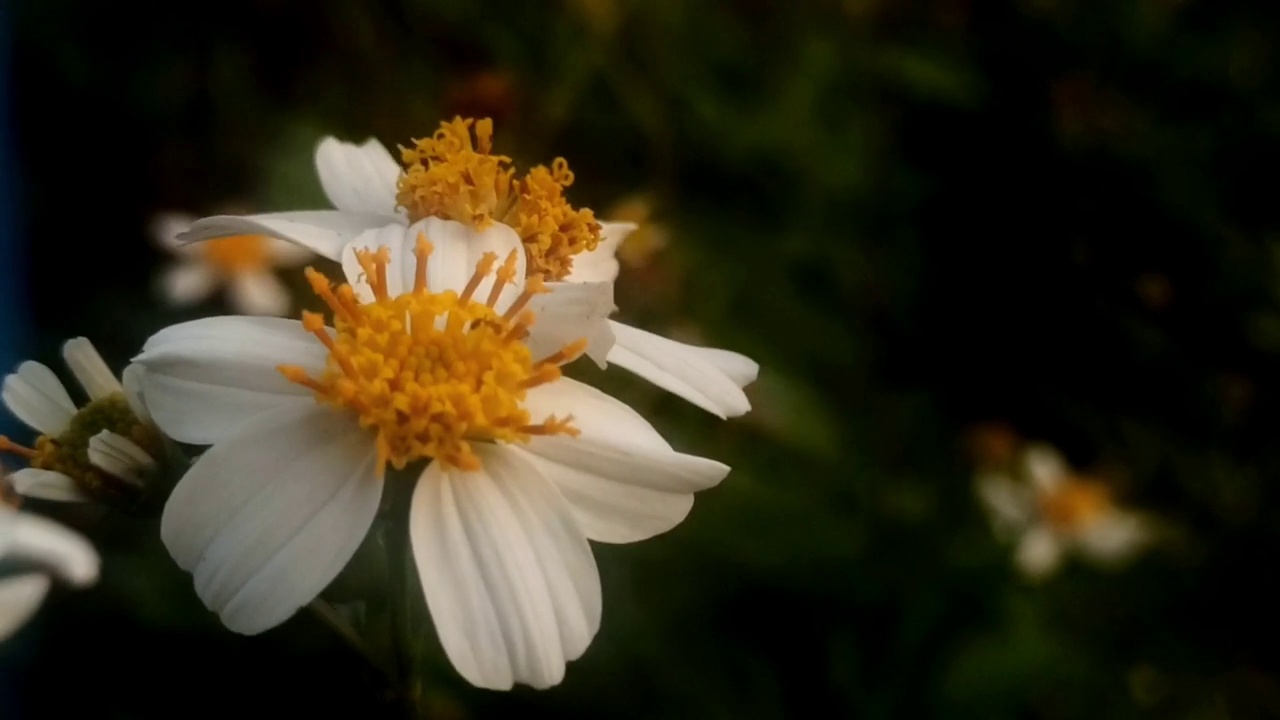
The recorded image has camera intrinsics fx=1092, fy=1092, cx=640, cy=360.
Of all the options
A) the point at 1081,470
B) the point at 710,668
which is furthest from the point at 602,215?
the point at 1081,470

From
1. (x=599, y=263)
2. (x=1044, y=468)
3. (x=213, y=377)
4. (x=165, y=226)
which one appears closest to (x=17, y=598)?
(x=213, y=377)

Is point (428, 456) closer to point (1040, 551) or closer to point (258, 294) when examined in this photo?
point (258, 294)

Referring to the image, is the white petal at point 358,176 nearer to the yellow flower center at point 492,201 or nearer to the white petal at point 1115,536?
the yellow flower center at point 492,201

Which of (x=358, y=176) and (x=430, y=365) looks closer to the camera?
(x=430, y=365)

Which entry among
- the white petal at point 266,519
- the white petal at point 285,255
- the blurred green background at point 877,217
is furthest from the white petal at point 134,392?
the white petal at point 285,255

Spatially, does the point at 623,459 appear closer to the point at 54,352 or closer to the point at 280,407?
the point at 280,407

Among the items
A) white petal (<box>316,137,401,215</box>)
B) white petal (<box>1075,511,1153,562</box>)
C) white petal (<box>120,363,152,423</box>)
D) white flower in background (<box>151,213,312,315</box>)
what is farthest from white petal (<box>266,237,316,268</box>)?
white petal (<box>1075,511,1153,562</box>)

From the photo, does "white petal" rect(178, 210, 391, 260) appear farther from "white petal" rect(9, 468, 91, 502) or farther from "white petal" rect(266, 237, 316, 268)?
"white petal" rect(266, 237, 316, 268)
